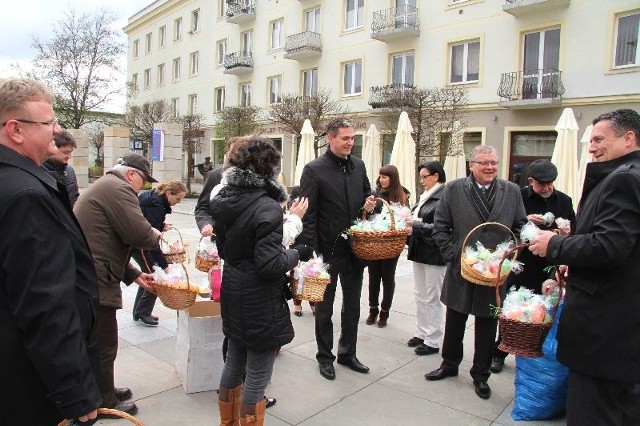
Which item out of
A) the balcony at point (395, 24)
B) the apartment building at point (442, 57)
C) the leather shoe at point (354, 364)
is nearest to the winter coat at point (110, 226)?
the leather shoe at point (354, 364)

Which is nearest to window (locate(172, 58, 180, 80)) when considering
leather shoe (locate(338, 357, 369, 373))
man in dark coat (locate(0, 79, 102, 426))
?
leather shoe (locate(338, 357, 369, 373))

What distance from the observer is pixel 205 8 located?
33562 millimetres

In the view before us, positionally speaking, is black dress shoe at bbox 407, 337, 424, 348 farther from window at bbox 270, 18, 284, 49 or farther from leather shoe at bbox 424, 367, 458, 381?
window at bbox 270, 18, 284, 49

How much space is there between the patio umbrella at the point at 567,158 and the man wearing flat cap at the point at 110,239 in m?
8.54

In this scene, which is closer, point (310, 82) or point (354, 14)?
point (354, 14)

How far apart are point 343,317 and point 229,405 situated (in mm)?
1569

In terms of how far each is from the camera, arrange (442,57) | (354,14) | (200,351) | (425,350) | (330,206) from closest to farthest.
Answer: (200,351) < (330,206) < (425,350) < (442,57) < (354,14)

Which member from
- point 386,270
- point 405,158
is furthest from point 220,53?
point 386,270

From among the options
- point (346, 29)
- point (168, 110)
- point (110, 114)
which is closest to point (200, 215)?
point (346, 29)

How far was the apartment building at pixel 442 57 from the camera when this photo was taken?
51.5 ft

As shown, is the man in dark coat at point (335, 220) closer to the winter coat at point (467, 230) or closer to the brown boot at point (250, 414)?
the winter coat at point (467, 230)

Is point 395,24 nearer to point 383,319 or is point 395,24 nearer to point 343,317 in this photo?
point 383,319

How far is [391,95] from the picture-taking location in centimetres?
1852

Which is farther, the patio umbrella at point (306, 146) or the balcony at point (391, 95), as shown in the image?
the balcony at point (391, 95)
